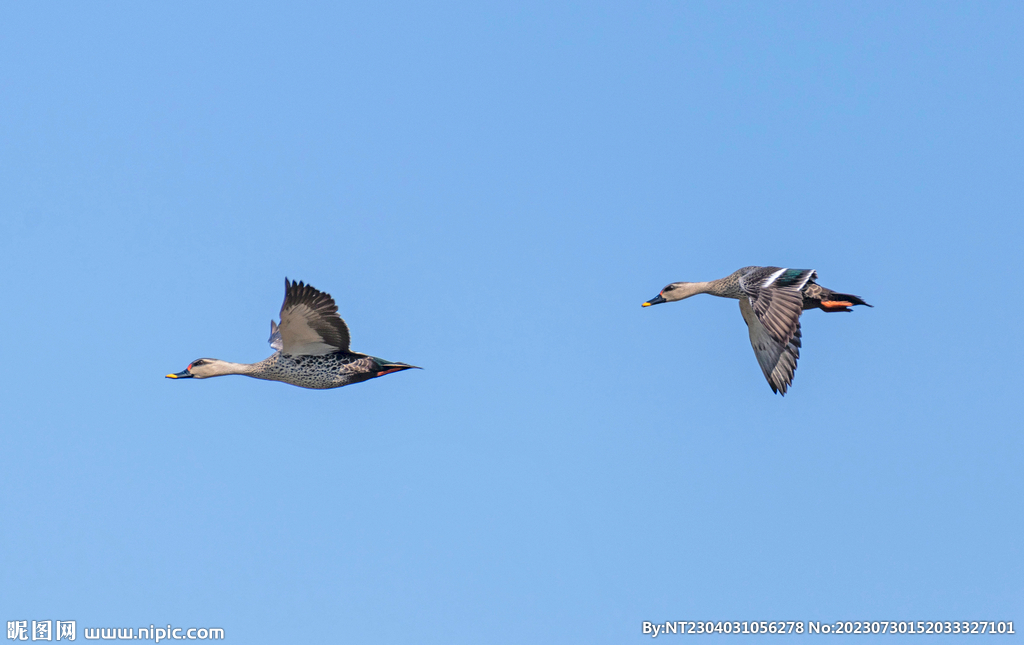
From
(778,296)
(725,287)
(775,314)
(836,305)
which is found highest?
(725,287)

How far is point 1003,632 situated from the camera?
21.6m

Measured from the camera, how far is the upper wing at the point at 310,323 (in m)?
21.7

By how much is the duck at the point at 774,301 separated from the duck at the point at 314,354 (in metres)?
7.08

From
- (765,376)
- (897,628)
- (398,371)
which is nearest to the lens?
(897,628)

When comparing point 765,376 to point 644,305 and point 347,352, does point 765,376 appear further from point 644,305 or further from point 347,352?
point 347,352

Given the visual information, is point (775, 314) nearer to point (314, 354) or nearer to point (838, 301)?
point (838, 301)

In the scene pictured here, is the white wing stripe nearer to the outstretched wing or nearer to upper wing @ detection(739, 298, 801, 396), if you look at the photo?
the outstretched wing

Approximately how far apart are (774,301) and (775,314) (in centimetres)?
38

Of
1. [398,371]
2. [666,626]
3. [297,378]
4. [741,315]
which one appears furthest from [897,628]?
[297,378]

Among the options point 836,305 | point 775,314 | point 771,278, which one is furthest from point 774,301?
point 836,305

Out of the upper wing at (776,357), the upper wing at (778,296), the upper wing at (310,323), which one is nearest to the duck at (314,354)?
the upper wing at (310,323)

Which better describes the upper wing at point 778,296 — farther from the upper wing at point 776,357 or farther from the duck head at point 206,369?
the duck head at point 206,369

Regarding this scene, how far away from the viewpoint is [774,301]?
22.7 meters

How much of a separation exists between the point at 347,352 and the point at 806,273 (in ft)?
31.1
